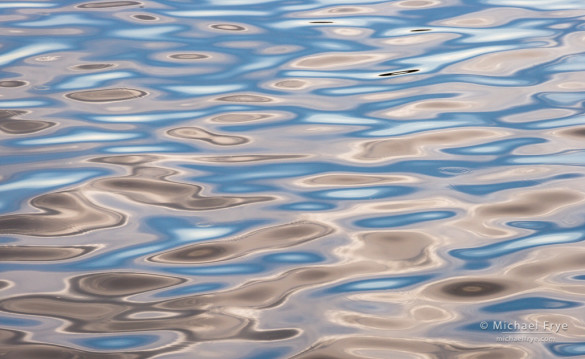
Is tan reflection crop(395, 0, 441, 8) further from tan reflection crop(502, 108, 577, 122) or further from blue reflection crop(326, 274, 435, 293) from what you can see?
blue reflection crop(326, 274, 435, 293)

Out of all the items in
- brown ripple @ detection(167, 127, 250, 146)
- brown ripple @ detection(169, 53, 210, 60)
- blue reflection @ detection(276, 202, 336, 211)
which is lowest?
blue reflection @ detection(276, 202, 336, 211)

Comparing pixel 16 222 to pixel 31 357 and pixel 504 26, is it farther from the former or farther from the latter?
pixel 504 26

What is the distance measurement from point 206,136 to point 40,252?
69 centimetres

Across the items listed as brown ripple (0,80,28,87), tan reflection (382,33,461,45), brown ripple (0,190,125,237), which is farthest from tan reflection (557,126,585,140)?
brown ripple (0,80,28,87)

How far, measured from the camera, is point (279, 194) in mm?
2094

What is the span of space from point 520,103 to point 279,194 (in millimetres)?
901

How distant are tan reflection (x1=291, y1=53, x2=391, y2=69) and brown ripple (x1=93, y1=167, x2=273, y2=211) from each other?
2.93ft

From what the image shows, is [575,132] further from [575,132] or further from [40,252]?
[40,252]

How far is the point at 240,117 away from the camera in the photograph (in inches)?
99.3

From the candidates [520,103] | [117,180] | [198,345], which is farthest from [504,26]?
[198,345]

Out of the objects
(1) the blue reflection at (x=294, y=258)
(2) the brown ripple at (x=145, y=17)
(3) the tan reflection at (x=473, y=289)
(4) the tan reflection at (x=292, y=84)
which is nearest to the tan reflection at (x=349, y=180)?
(1) the blue reflection at (x=294, y=258)

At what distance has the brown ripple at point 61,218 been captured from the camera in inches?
75.7

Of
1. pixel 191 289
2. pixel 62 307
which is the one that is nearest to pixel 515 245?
pixel 191 289

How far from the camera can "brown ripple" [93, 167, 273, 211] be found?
80.4 inches
